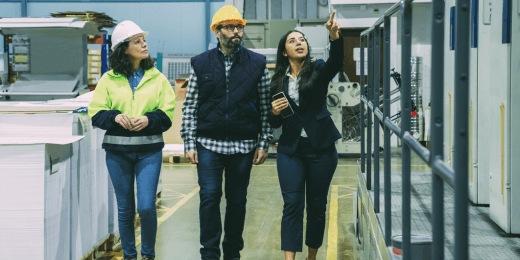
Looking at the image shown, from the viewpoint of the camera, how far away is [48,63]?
6688 millimetres

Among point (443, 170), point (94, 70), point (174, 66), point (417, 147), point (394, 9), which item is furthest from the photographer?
point (174, 66)

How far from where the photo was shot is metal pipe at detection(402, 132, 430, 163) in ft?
4.47

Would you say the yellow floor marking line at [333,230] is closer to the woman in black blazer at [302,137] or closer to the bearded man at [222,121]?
the woman in black blazer at [302,137]

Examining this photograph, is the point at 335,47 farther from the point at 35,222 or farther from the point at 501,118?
the point at 35,222

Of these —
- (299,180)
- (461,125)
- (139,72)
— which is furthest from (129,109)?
(461,125)

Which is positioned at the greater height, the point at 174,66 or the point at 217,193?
the point at 174,66

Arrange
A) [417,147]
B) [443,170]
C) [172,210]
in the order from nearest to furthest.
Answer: [443,170], [417,147], [172,210]

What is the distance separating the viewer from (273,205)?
581cm

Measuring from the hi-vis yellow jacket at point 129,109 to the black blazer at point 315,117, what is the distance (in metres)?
0.81

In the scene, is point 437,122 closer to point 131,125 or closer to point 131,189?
point 131,125

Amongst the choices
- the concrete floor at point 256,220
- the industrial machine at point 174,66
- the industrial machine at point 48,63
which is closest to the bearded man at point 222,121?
the concrete floor at point 256,220

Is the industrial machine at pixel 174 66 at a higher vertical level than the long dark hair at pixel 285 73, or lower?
higher

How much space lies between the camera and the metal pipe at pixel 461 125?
0.92 meters

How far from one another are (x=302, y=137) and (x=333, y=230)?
1.81m
